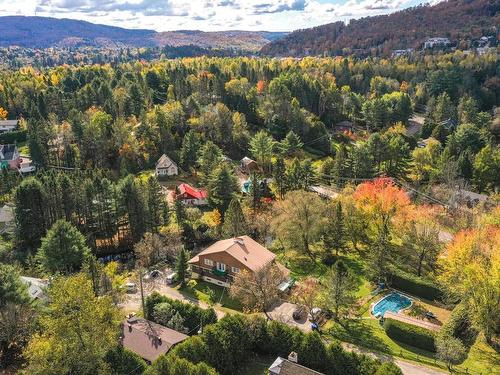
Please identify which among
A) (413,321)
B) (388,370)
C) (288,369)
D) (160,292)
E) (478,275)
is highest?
(478,275)

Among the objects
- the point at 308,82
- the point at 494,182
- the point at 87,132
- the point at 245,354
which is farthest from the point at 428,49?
the point at 245,354

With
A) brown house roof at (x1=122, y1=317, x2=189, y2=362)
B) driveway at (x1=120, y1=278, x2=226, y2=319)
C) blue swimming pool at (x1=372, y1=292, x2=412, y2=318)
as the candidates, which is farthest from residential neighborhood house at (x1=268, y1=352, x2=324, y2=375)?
blue swimming pool at (x1=372, y1=292, x2=412, y2=318)

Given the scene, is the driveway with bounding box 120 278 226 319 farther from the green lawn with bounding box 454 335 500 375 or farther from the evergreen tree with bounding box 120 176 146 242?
the green lawn with bounding box 454 335 500 375

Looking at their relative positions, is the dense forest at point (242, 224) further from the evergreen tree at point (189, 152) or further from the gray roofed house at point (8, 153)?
the gray roofed house at point (8, 153)

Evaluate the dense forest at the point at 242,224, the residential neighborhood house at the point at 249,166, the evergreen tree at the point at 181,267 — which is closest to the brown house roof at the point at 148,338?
the dense forest at the point at 242,224

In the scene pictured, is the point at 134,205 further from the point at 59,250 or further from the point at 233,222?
the point at 233,222

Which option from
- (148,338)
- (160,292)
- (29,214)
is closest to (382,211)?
(160,292)
